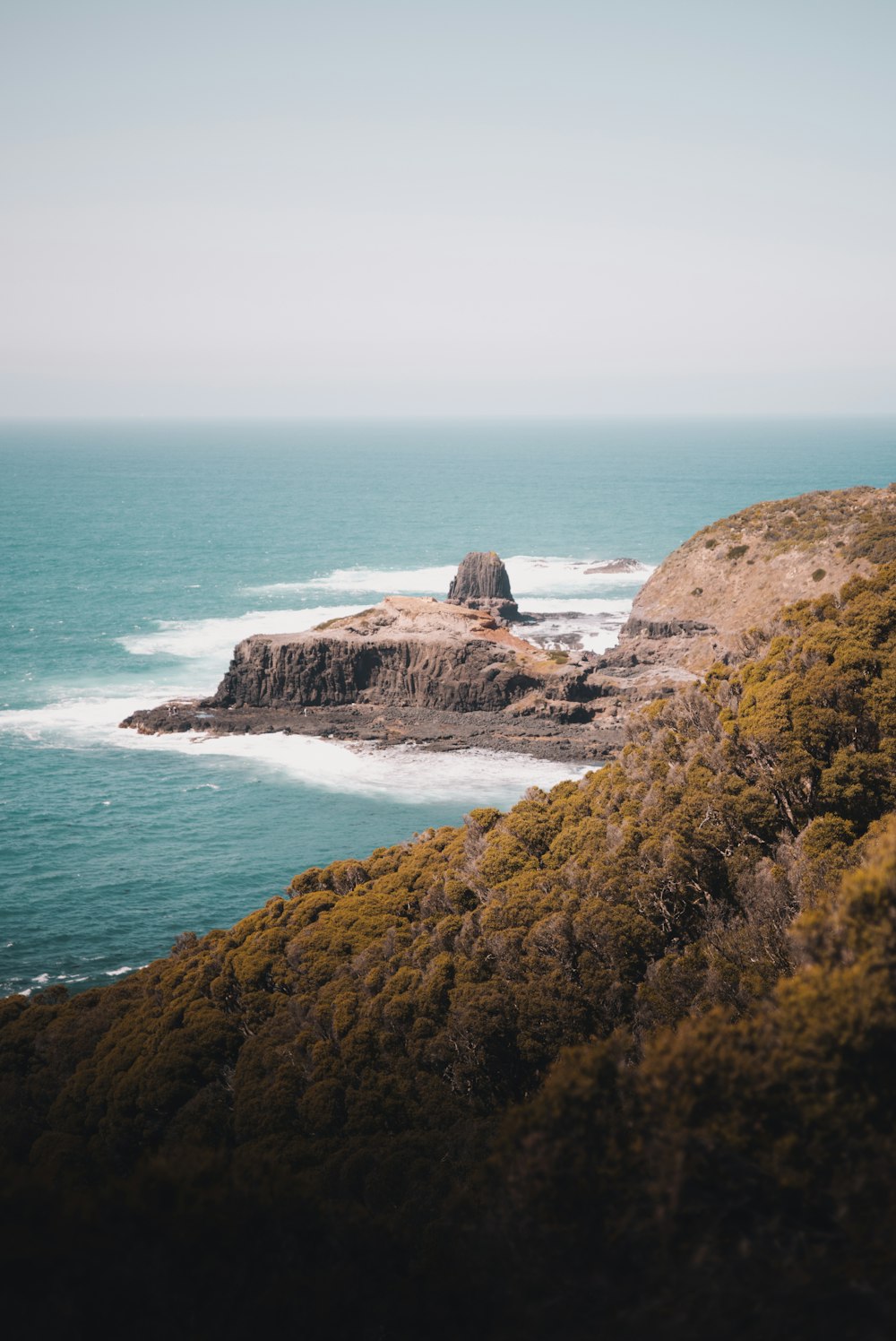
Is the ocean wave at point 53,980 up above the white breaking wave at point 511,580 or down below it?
below

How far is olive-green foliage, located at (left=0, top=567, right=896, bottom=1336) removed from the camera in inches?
555

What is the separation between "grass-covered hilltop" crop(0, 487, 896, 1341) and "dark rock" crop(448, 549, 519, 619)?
6820cm

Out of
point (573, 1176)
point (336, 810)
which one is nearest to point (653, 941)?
point (573, 1176)

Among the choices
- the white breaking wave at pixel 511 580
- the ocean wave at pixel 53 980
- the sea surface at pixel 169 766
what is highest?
the white breaking wave at pixel 511 580

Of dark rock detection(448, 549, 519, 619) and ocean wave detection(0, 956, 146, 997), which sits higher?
dark rock detection(448, 549, 519, 619)

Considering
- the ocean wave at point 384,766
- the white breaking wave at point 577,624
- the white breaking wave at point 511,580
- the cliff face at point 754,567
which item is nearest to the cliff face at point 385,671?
the ocean wave at point 384,766

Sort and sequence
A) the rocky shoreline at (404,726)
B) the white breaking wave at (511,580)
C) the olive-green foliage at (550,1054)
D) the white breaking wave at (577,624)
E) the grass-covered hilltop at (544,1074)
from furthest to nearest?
the white breaking wave at (511,580) < the white breaking wave at (577,624) < the rocky shoreline at (404,726) < the olive-green foliage at (550,1054) < the grass-covered hilltop at (544,1074)

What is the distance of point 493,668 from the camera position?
80.9 meters

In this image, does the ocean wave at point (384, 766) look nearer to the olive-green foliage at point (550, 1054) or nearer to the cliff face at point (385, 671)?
the cliff face at point (385, 671)

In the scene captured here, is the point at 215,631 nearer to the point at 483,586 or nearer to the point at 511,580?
the point at 483,586

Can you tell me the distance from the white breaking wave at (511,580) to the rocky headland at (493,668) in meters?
35.1

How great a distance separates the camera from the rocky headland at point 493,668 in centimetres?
7725

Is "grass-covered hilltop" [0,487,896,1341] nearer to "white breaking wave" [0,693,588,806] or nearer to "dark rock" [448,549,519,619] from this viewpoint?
"white breaking wave" [0,693,588,806]

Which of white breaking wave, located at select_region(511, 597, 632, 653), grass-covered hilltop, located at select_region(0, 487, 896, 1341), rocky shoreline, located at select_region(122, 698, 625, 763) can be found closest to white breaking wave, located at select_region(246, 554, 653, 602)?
white breaking wave, located at select_region(511, 597, 632, 653)
